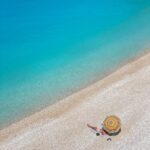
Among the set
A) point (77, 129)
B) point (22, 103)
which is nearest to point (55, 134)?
point (77, 129)

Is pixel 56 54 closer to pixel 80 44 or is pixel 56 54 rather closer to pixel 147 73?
pixel 80 44

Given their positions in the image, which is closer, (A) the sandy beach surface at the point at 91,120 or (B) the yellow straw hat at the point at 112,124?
(A) the sandy beach surface at the point at 91,120

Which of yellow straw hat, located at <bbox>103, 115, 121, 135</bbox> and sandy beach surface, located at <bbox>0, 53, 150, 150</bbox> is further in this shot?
yellow straw hat, located at <bbox>103, 115, 121, 135</bbox>

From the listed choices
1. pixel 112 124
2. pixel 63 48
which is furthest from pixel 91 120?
pixel 63 48

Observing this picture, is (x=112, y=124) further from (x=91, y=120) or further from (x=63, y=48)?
(x=63, y=48)

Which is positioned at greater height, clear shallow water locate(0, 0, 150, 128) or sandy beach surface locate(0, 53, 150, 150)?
clear shallow water locate(0, 0, 150, 128)

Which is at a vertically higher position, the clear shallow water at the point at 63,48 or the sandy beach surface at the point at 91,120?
the clear shallow water at the point at 63,48
